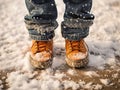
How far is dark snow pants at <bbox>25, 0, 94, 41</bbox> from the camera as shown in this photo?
1655mm

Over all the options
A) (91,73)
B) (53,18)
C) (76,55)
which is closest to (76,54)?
(76,55)

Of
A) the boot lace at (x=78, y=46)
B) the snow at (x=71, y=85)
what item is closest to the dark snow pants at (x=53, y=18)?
the boot lace at (x=78, y=46)

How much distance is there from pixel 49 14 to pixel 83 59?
339 mm

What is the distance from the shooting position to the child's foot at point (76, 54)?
1711 millimetres

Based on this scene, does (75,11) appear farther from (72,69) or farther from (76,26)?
(72,69)

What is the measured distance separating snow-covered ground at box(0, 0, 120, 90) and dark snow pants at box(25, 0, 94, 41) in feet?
0.69

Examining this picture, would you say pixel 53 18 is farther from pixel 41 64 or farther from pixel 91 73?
pixel 91 73

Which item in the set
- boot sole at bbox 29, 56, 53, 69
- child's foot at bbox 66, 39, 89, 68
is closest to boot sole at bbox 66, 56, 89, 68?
child's foot at bbox 66, 39, 89, 68

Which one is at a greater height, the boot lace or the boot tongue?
the boot lace

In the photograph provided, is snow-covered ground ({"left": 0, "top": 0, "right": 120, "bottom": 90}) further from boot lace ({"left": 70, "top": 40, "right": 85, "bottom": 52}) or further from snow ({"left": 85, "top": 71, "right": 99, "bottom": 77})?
boot lace ({"left": 70, "top": 40, "right": 85, "bottom": 52})

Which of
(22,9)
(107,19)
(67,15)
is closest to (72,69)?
(67,15)

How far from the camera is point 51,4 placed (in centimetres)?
168

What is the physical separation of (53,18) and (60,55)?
0.31 meters

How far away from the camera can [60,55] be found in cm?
190
